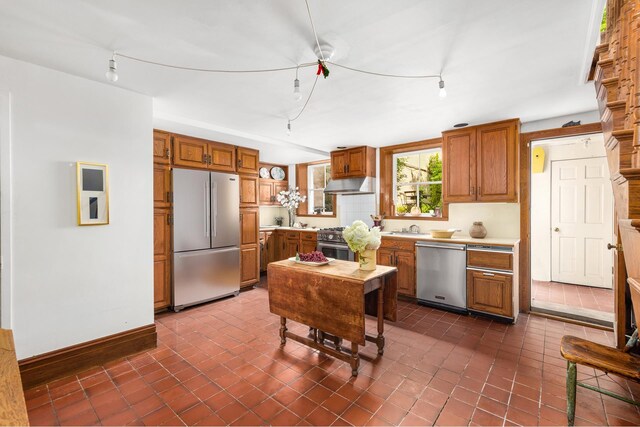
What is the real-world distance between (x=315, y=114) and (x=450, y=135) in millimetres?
1915

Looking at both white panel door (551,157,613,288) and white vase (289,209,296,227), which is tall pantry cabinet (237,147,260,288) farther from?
white panel door (551,157,613,288)

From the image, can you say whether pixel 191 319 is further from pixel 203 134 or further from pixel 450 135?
pixel 450 135

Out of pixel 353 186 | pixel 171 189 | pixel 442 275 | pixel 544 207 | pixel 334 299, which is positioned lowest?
pixel 442 275

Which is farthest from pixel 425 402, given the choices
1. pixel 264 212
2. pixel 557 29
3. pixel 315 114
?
pixel 264 212

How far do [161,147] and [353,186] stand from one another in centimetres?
278

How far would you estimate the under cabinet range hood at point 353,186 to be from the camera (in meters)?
4.66

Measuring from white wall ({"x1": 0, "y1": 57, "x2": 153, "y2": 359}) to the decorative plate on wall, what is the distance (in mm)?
3486

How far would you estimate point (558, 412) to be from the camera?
1.81m

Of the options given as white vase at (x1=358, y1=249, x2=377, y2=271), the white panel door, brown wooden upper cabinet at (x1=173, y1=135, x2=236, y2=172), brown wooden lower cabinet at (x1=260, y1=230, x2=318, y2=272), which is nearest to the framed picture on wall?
brown wooden upper cabinet at (x1=173, y1=135, x2=236, y2=172)

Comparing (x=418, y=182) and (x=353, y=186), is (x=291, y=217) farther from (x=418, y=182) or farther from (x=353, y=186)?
(x=418, y=182)

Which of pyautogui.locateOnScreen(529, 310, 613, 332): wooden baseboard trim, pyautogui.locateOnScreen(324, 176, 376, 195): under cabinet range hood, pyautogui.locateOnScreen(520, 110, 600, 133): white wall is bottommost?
pyautogui.locateOnScreen(529, 310, 613, 332): wooden baseboard trim

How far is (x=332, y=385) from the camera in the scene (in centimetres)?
212

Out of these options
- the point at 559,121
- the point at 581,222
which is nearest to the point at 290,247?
the point at 559,121

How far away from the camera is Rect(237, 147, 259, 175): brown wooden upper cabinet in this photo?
4414 mm
